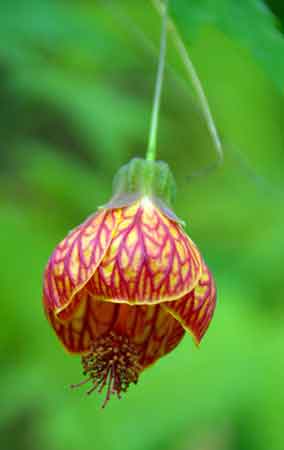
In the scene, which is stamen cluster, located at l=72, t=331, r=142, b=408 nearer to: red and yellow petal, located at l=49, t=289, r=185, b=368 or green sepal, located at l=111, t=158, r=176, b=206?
red and yellow petal, located at l=49, t=289, r=185, b=368

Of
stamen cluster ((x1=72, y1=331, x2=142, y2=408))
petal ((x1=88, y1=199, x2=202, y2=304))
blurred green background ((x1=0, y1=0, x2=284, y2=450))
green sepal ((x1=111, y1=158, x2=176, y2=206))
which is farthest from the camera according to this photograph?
blurred green background ((x1=0, y1=0, x2=284, y2=450))

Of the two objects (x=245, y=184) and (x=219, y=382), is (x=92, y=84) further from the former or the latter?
(x=219, y=382)

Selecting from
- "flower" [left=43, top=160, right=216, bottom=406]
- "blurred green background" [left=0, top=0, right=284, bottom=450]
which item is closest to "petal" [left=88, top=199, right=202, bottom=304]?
"flower" [left=43, top=160, right=216, bottom=406]

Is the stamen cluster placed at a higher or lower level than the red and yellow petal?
lower

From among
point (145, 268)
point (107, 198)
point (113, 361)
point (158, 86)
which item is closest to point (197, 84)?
point (158, 86)

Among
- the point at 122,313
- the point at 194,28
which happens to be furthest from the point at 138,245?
the point at 194,28

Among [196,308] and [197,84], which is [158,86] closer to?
[197,84]

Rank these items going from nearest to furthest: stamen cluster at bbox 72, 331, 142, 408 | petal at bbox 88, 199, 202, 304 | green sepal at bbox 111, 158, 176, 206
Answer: petal at bbox 88, 199, 202, 304 < stamen cluster at bbox 72, 331, 142, 408 < green sepal at bbox 111, 158, 176, 206
